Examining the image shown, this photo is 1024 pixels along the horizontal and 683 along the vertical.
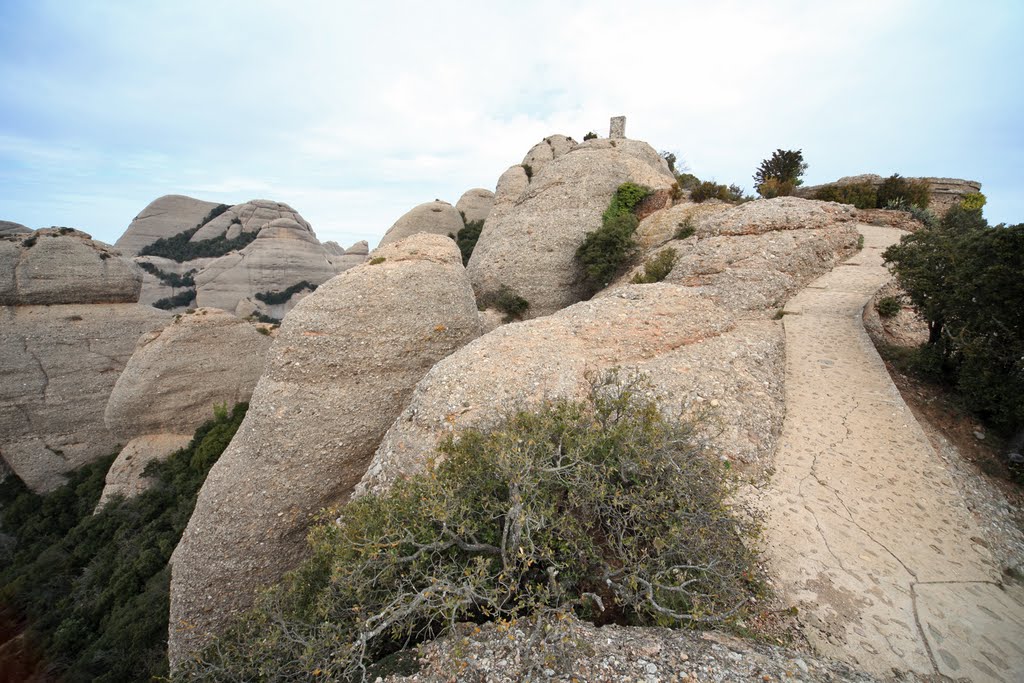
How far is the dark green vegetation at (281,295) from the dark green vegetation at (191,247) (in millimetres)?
9174

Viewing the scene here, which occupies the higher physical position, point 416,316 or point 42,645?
point 416,316

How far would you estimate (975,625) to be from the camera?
4.17 m

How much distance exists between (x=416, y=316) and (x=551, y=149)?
20319mm

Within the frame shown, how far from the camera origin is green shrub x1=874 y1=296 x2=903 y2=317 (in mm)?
9211

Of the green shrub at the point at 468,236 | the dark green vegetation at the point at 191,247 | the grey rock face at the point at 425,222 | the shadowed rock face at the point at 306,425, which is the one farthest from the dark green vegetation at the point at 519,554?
the dark green vegetation at the point at 191,247

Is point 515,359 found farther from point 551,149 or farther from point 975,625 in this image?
point 551,149

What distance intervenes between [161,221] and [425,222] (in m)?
34.1

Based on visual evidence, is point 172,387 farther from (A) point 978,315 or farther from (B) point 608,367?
(A) point 978,315

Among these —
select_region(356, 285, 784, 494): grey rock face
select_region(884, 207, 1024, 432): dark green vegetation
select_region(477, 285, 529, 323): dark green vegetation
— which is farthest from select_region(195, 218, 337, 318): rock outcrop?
select_region(884, 207, 1024, 432): dark green vegetation

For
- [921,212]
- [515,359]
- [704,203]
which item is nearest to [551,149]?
[704,203]

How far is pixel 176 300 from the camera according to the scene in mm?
35969

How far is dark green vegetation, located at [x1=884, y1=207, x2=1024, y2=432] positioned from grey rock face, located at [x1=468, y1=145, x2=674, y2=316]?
35.5ft

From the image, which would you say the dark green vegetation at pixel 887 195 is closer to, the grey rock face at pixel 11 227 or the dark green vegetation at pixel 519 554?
the dark green vegetation at pixel 519 554

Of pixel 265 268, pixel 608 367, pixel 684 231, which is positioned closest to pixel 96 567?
pixel 608 367
